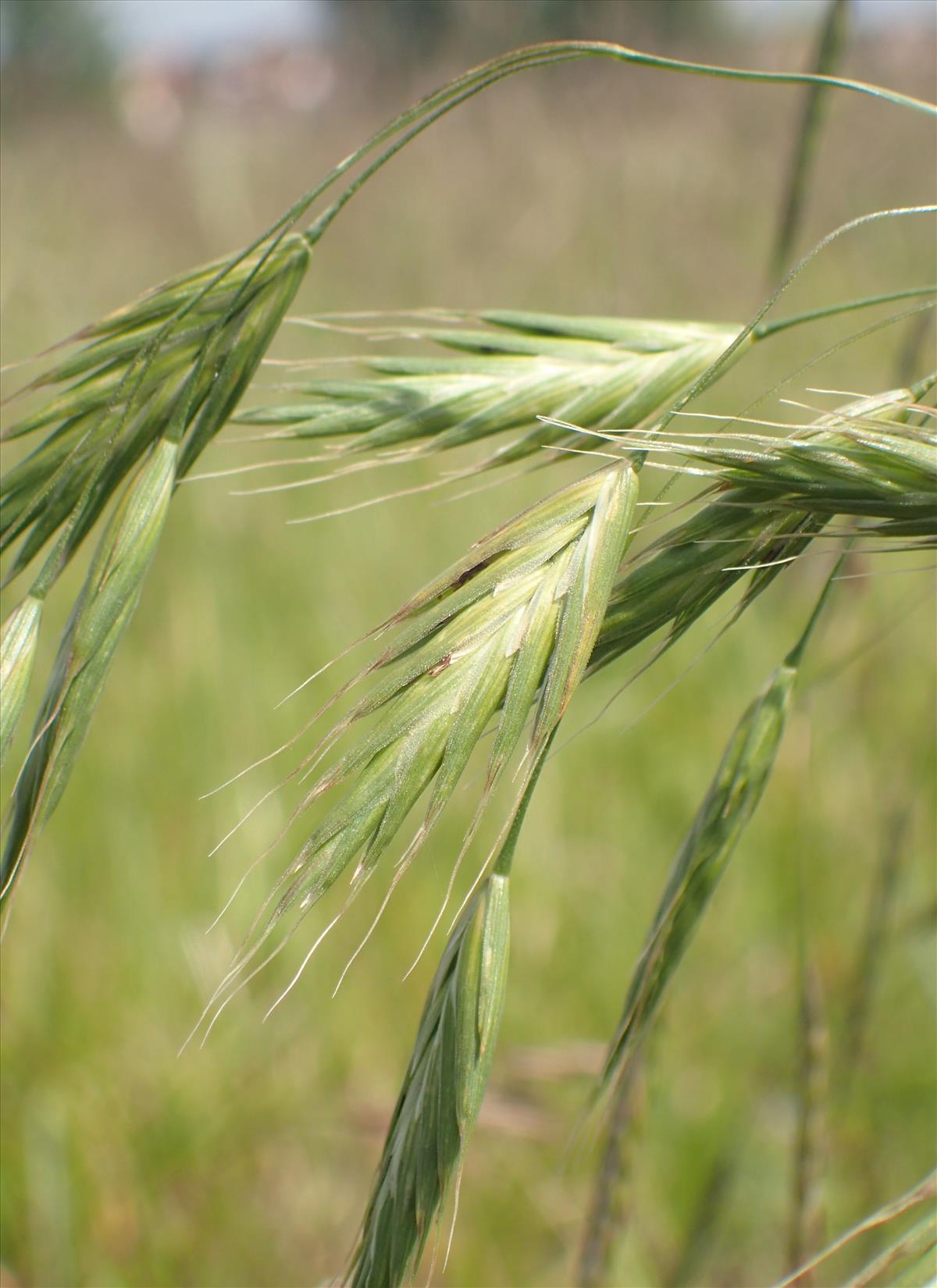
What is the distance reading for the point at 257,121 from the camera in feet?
24.1

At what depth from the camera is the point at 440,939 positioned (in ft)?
5.44

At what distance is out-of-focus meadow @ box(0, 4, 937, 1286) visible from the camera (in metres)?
1.21

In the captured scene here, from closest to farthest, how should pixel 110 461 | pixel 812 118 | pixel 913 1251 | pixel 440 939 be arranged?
pixel 913 1251 → pixel 110 461 → pixel 812 118 → pixel 440 939

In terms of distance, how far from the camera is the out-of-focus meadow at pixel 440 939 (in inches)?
47.7

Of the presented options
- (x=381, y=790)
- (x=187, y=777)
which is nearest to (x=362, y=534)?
(x=187, y=777)

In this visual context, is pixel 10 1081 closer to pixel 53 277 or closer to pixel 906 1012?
pixel 906 1012

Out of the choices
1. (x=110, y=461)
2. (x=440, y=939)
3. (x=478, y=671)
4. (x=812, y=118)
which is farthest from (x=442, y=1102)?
(x=440, y=939)

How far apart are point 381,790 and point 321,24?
42.3 ft

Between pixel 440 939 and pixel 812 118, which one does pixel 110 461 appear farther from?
pixel 440 939

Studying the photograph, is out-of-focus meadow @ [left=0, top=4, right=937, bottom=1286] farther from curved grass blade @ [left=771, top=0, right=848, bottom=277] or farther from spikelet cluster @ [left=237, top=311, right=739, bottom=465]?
curved grass blade @ [left=771, top=0, right=848, bottom=277]

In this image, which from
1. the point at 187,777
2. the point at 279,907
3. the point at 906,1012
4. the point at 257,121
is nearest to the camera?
the point at 279,907

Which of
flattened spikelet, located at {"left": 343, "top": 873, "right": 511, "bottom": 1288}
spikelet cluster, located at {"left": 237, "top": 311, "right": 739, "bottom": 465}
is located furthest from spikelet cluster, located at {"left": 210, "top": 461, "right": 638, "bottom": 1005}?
spikelet cluster, located at {"left": 237, "top": 311, "right": 739, "bottom": 465}

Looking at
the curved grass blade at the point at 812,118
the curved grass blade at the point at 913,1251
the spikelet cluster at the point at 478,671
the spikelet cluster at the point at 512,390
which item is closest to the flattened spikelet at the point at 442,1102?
the spikelet cluster at the point at 478,671

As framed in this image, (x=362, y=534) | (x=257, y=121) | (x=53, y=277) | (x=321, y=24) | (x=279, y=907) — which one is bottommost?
(x=279, y=907)
